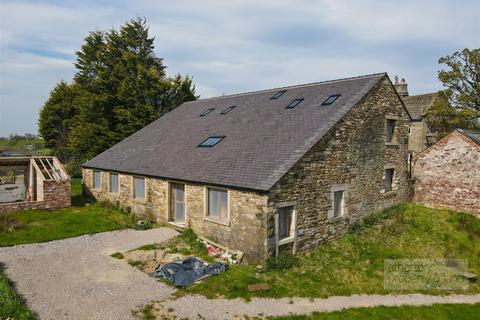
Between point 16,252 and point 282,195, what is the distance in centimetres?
1006

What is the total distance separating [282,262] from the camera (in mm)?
11164

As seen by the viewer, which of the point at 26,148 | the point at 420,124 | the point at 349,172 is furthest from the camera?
the point at 26,148

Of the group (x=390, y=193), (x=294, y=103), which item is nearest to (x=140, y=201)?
(x=294, y=103)

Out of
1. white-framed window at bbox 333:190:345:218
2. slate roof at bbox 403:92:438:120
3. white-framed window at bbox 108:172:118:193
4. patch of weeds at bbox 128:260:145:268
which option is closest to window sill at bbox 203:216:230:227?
patch of weeds at bbox 128:260:145:268

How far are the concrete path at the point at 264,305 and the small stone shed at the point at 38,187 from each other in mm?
13901

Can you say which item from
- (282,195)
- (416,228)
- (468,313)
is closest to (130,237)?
(282,195)

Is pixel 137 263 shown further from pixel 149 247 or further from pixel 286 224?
pixel 286 224

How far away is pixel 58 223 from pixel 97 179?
619 centimetres

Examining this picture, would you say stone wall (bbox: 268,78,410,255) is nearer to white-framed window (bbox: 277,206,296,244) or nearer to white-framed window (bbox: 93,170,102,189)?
white-framed window (bbox: 277,206,296,244)

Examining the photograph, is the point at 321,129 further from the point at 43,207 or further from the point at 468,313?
the point at 43,207

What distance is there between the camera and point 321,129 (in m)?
13.4

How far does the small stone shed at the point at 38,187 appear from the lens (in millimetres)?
18766

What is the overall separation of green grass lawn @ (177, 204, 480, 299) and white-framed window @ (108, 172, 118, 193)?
38.7 feet

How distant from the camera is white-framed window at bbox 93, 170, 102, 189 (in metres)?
21.6
